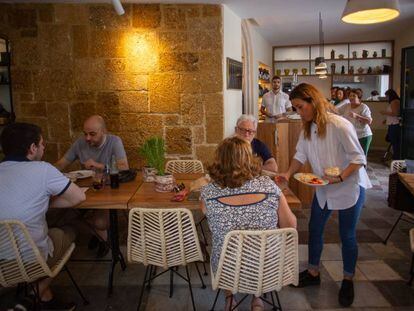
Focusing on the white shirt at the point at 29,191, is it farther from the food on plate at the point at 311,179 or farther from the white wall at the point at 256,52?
the white wall at the point at 256,52

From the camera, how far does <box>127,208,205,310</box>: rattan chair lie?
195 centimetres

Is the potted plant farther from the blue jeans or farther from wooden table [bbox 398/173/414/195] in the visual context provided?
wooden table [bbox 398/173/414/195]

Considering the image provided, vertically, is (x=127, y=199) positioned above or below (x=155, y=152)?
below

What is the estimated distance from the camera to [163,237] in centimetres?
200

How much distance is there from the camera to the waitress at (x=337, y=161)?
7.34 feet

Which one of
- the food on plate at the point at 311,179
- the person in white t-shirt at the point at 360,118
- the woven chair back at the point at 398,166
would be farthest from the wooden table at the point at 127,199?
the person in white t-shirt at the point at 360,118

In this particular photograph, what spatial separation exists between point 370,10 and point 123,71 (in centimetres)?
258

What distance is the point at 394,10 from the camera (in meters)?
2.51

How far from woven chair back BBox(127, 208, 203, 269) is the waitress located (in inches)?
34.7

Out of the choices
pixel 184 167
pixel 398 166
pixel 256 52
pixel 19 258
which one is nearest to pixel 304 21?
pixel 256 52

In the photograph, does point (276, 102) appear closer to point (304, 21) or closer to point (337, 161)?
point (304, 21)

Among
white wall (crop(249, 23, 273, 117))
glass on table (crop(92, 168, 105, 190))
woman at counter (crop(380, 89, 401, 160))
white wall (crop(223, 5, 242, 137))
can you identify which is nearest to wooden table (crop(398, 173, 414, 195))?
glass on table (crop(92, 168, 105, 190))

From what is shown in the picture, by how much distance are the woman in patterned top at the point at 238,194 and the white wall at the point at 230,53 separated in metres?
2.51

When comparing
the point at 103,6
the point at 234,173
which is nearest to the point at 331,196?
the point at 234,173
